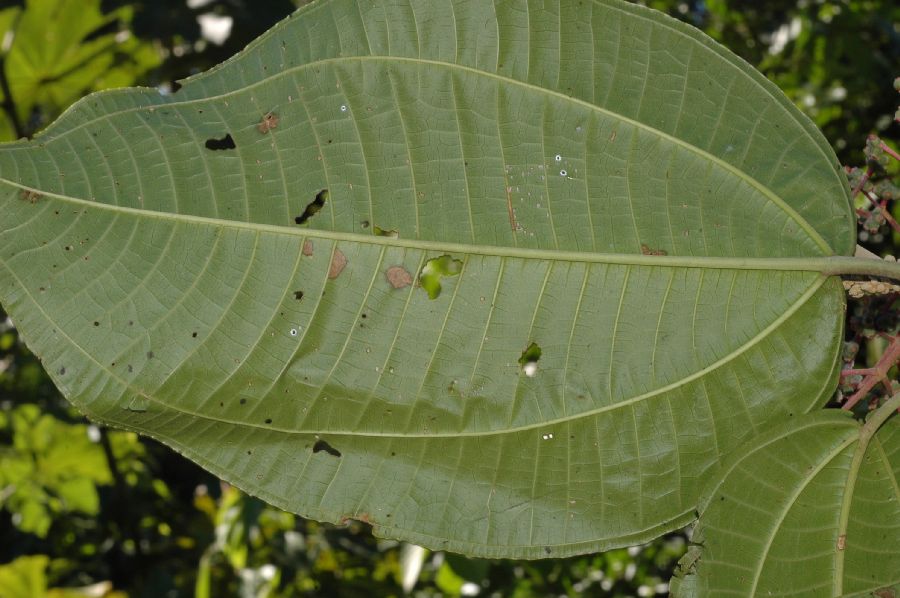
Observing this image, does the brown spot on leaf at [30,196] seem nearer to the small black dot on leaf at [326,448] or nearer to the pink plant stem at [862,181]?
the small black dot on leaf at [326,448]

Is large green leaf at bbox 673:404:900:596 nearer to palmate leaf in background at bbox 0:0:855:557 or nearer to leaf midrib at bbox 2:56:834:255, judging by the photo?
palmate leaf in background at bbox 0:0:855:557

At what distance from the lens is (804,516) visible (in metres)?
0.82

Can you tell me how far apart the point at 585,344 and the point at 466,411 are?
129 millimetres

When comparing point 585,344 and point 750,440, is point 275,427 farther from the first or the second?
point 750,440

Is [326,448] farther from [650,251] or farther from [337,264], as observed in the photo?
[650,251]

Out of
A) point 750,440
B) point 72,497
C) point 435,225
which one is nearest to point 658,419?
point 750,440

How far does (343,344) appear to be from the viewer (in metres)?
0.82

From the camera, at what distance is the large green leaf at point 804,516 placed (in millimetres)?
803

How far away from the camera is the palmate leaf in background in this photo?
806mm

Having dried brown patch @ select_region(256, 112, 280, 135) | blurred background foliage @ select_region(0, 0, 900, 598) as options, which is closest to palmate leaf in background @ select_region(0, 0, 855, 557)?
dried brown patch @ select_region(256, 112, 280, 135)

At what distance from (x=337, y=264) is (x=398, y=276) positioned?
0.19 ft

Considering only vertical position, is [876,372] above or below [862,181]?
below

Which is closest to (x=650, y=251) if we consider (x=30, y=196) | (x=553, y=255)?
(x=553, y=255)

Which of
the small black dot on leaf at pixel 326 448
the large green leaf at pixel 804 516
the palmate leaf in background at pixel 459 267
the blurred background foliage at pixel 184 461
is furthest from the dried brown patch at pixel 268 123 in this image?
the blurred background foliage at pixel 184 461
